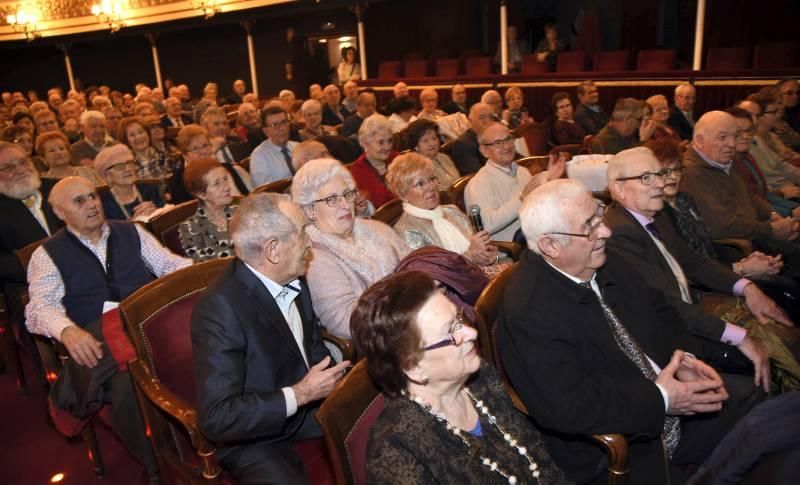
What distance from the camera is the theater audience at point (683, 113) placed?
670 cm

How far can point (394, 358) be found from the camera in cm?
153

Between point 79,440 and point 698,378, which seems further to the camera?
point 79,440

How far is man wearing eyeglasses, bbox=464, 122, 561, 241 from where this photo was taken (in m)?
3.65

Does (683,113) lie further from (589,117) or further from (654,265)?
(654,265)

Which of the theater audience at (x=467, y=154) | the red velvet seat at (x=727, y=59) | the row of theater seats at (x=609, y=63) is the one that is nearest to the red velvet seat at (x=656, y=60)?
the row of theater seats at (x=609, y=63)

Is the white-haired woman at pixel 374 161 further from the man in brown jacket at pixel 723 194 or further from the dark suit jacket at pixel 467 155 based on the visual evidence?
the man in brown jacket at pixel 723 194

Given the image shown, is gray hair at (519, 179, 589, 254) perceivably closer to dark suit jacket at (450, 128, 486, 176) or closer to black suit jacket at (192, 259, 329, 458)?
black suit jacket at (192, 259, 329, 458)

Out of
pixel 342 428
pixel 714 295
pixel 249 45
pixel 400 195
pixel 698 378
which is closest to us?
pixel 342 428

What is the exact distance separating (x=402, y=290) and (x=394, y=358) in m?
0.18

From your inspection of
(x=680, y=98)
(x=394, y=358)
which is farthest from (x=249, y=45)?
(x=394, y=358)

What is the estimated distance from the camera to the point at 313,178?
2.68 meters

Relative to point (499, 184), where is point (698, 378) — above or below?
below

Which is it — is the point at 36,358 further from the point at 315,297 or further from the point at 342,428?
the point at 342,428

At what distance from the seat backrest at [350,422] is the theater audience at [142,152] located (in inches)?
166
